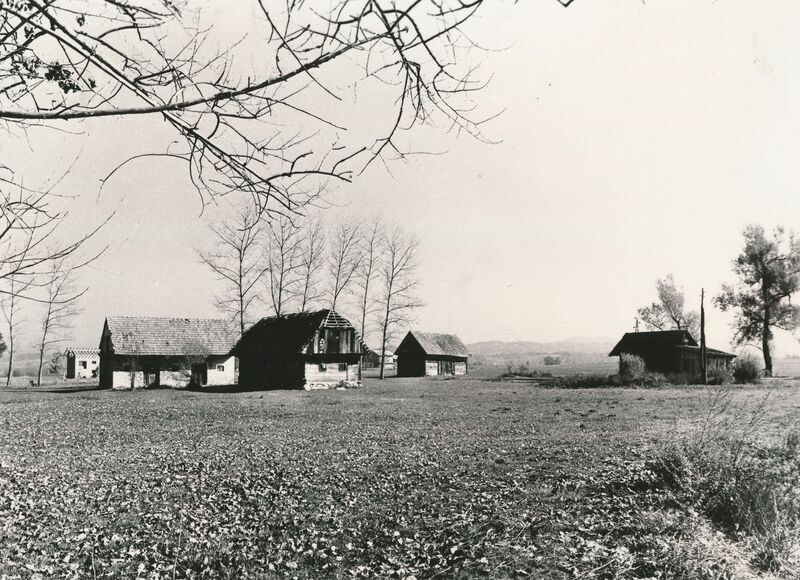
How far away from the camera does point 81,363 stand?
66.8 m

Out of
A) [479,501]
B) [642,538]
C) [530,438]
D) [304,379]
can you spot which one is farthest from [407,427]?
[304,379]

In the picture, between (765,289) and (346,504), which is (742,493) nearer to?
(346,504)

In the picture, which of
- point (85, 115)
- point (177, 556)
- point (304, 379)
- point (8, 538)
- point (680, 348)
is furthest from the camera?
point (680, 348)

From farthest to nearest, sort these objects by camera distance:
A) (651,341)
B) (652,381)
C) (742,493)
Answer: (651,341) < (652,381) < (742,493)

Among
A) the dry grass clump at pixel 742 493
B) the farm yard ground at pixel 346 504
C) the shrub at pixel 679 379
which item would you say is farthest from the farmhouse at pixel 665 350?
the dry grass clump at pixel 742 493

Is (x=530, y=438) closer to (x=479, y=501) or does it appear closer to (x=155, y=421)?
(x=479, y=501)

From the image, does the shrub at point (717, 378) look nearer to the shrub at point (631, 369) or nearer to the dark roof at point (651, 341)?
the dark roof at point (651, 341)

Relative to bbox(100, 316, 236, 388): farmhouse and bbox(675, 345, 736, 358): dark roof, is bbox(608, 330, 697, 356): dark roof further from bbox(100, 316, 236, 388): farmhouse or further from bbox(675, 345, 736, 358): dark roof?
bbox(100, 316, 236, 388): farmhouse

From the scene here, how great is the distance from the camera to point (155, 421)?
19016mm

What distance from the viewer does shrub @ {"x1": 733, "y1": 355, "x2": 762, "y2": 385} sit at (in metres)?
38.9

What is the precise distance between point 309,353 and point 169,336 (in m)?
13.8

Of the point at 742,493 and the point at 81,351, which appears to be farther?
the point at 81,351

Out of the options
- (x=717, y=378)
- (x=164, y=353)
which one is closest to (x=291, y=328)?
(x=164, y=353)

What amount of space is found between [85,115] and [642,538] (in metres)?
6.79
